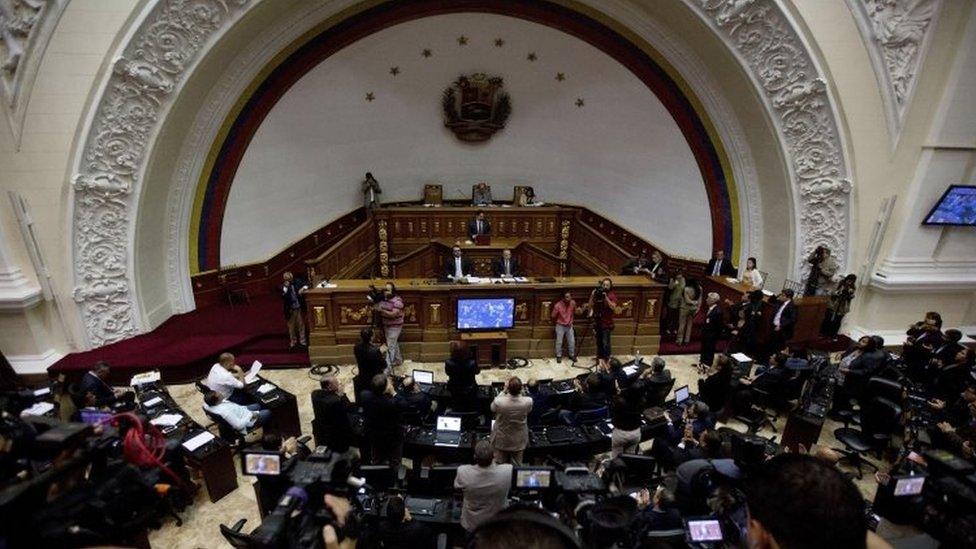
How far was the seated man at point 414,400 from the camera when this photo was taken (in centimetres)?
493

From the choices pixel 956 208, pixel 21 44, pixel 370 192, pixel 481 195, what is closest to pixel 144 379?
pixel 21 44

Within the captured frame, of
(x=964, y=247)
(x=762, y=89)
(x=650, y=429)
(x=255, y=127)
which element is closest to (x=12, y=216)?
(x=255, y=127)

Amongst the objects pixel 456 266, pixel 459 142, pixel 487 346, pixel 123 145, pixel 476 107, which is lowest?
pixel 487 346

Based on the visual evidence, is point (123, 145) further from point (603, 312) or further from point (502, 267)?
point (603, 312)

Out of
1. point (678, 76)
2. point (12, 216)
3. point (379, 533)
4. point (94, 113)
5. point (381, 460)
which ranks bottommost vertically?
point (381, 460)

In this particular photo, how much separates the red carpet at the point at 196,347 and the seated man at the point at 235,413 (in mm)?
2298

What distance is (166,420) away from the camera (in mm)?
4758

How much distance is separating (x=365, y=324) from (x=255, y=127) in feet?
17.1

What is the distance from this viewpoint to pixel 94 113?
20.9 ft

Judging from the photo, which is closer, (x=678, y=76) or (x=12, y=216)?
(x=12, y=216)

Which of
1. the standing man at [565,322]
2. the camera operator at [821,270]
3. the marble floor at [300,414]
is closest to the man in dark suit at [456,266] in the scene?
the marble floor at [300,414]

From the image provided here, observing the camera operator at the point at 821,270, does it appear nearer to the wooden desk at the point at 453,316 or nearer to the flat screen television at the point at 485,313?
the wooden desk at the point at 453,316

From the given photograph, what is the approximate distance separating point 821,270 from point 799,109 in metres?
2.72

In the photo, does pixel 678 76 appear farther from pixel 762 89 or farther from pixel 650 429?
pixel 650 429
